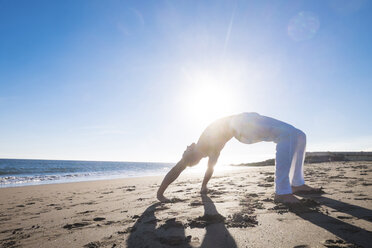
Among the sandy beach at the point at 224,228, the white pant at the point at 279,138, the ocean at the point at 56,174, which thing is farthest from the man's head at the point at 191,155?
the ocean at the point at 56,174

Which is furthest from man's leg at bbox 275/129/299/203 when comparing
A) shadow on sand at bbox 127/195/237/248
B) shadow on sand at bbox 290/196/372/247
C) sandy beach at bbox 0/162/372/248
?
shadow on sand at bbox 127/195/237/248

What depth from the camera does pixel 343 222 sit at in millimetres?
1887

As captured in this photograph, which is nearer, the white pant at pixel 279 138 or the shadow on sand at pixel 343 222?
the shadow on sand at pixel 343 222

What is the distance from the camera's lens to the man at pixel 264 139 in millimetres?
2822

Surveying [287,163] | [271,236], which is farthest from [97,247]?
[287,163]

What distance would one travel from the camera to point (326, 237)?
1578mm

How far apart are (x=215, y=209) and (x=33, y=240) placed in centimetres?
194

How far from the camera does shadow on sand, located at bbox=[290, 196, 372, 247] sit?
1513mm

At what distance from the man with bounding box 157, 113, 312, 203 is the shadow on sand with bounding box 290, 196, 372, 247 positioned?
0.41 meters

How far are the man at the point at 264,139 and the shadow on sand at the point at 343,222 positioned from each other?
1.35ft

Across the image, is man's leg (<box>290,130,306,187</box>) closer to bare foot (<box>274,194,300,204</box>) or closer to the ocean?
bare foot (<box>274,194,300,204</box>)

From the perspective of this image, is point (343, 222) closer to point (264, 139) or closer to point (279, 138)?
point (279, 138)

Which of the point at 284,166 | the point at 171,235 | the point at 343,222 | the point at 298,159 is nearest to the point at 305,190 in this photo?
the point at 298,159

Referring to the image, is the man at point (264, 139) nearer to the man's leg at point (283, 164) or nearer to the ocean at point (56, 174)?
the man's leg at point (283, 164)
